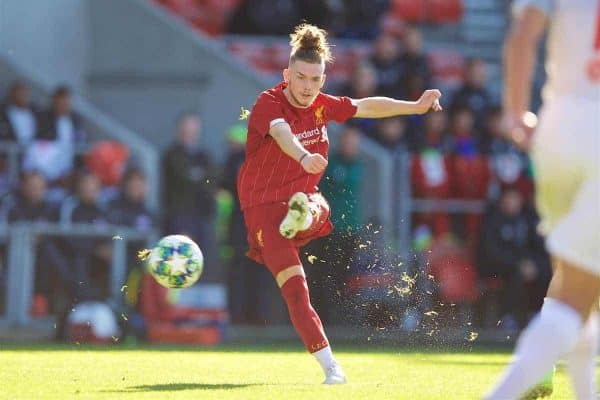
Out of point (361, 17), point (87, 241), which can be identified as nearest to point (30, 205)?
point (87, 241)

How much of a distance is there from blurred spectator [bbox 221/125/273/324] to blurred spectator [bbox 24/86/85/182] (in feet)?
5.44

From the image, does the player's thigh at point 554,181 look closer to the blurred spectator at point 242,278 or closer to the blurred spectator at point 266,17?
the blurred spectator at point 242,278

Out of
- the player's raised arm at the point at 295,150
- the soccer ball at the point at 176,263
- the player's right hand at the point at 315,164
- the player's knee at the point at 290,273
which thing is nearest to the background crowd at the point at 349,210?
the soccer ball at the point at 176,263

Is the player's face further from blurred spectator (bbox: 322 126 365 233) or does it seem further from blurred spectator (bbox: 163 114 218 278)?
blurred spectator (bbox: 163 114 218 278)

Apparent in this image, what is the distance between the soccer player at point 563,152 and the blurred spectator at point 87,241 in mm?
9149

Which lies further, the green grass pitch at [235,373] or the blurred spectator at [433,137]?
the blurred spectator at [433,137]

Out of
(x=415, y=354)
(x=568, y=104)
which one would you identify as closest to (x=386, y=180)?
(x=415, y=354)

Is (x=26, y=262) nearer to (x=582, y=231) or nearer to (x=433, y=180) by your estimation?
(x=433, y=180)

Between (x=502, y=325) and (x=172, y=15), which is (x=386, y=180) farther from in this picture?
(x=172, y=15)

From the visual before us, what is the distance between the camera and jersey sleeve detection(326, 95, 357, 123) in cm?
882

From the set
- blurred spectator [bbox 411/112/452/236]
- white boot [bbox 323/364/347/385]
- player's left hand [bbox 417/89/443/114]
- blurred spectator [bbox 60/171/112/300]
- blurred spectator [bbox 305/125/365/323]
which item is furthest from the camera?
blurred spectator [bbox 411/112/452/236]

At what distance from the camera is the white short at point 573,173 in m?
5.03

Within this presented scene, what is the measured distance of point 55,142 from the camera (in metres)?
15.0

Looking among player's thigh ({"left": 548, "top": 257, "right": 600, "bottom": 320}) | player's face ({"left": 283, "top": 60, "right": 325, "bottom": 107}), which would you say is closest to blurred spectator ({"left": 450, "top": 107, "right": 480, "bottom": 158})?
player's face ({"left": 283, "top": 60, "right": 325, "bottom": 107})
